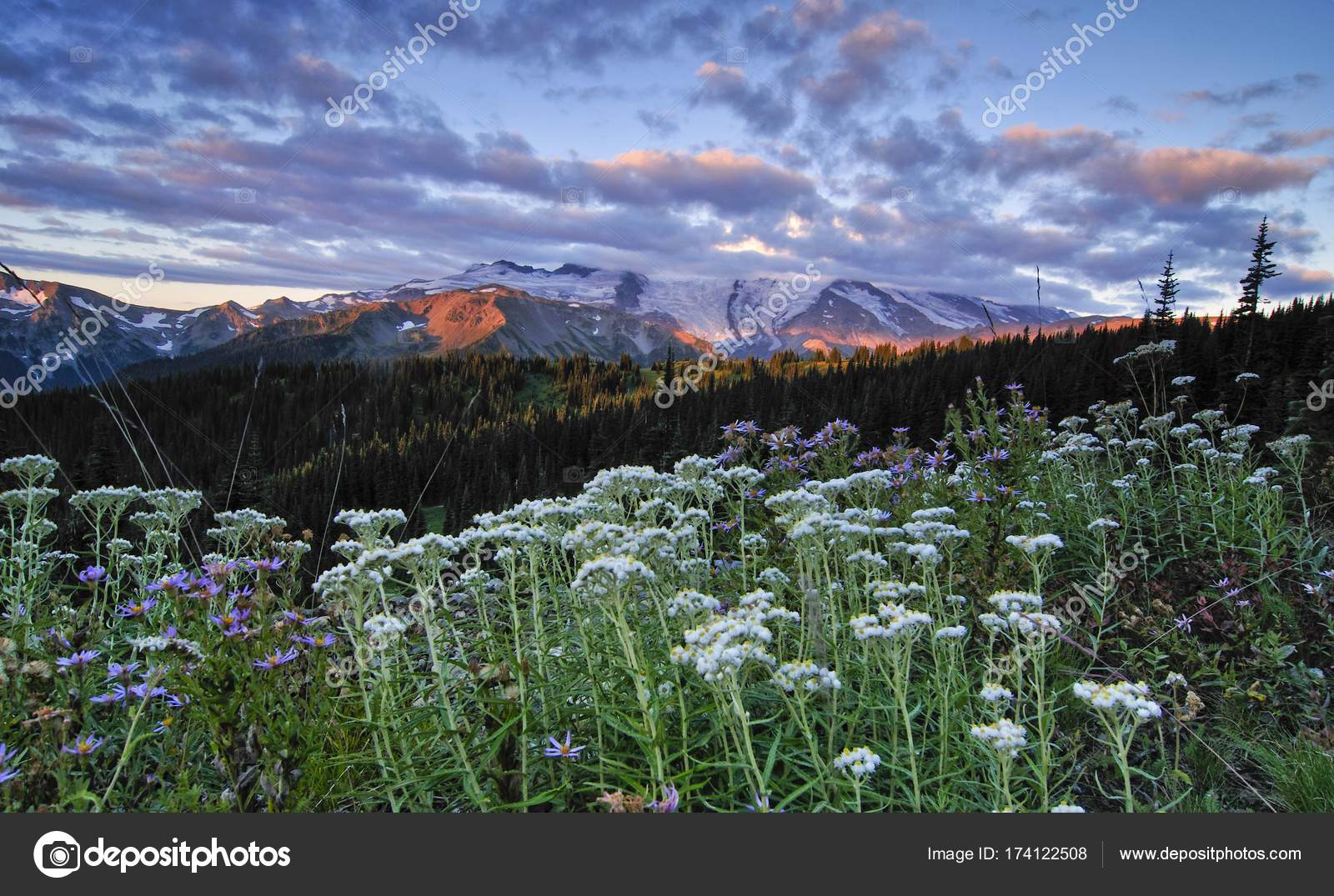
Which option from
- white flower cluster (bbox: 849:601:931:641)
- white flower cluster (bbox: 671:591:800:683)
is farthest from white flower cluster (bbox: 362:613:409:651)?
white flower cluster (bbox: 849:601:931:641)

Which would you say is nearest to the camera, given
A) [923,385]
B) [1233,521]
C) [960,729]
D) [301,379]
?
[960,729]

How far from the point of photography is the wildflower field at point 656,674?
3.48m

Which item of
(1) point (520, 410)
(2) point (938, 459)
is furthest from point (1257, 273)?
(1) point (520, 410)

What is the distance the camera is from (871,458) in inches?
392

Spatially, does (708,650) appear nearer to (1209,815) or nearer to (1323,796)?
(1209,815)

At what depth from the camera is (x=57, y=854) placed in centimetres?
302

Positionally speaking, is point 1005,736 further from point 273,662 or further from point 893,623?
point 273,662

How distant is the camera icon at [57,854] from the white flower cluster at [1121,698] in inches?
185

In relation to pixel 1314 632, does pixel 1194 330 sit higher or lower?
higher

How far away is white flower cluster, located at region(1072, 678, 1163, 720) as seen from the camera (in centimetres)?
301

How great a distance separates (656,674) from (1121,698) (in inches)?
91.4

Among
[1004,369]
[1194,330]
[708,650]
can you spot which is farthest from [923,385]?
[708,650]

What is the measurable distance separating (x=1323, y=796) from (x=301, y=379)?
19692 cm

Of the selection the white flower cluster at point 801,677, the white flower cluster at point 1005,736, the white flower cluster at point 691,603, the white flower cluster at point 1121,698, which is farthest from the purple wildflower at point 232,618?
the white flower cluster at point 1121,698
